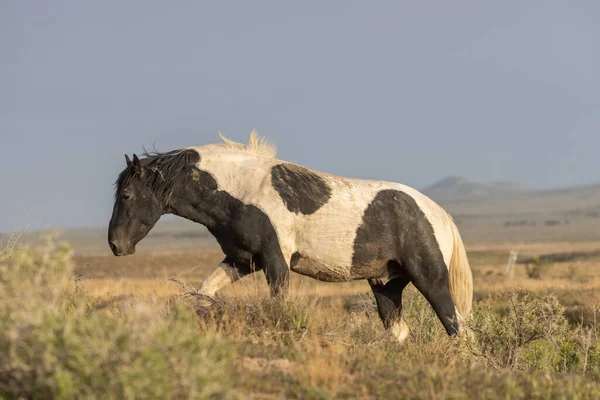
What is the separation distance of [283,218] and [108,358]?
3728 mm

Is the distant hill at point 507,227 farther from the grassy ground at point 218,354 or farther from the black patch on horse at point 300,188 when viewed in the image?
the grassy ground at point 218,354

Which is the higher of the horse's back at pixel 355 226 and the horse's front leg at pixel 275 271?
the horse's back at pixel 355 226

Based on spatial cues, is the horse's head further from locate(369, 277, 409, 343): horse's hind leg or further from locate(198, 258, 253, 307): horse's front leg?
locate(369, 277, 409, 343): horse's hind leg

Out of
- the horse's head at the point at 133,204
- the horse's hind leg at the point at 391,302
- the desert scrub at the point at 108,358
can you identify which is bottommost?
the horse's hind leg at the point at 391,302

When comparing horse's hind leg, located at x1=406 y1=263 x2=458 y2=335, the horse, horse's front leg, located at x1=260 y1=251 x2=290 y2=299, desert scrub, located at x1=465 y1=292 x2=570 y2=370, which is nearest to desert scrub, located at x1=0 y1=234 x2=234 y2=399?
horse's front leg, located at x1=260 y1=251 x2=290 y2=299

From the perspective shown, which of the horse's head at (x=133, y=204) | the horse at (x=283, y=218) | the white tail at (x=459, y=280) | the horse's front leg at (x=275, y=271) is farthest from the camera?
the white tail at (x=459, y=280)

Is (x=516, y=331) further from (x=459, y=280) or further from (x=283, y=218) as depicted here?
(x=283, y=218)

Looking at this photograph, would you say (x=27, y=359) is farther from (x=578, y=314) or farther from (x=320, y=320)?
(x=578, y=314)

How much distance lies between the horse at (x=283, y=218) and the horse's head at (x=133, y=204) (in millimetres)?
11

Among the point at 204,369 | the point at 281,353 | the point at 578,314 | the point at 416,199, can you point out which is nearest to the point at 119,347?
the point at 204,369

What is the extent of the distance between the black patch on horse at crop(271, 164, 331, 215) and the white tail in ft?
5.68

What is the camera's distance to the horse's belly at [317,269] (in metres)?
8.48

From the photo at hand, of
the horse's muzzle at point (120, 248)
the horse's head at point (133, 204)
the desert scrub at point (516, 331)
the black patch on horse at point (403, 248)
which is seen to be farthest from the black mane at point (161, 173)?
the desert scrub at point (516, 331)

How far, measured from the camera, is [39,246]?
5.87 meters
